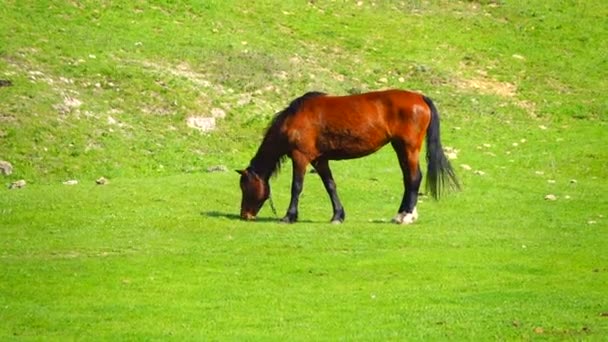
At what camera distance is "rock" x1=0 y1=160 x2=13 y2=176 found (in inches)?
963

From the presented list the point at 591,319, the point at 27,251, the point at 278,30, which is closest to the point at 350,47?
the point at 278,30

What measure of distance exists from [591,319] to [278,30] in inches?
926

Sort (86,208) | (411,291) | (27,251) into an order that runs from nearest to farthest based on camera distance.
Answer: (411,291) < (27,251) < (86,208)

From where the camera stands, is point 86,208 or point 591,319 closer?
point 591,319

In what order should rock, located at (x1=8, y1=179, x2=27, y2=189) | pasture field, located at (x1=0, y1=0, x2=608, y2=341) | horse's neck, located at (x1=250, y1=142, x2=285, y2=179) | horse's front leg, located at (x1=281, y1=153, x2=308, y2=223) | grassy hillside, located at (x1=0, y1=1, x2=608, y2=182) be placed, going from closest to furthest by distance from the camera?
pasture field, located at (x1=0, y1=0, x2=608, y2=341), horse's front leg, located at (x1=281, y1=153, x2=308, y2=223), horse's neck, located at (x1=250, y1=142, x2=285, y2=179), rock, located at (x1=8, y1=179, x2=27, y2=189), grassy hillside, located at (x1=0, y1=1, x2=608, y2=182)

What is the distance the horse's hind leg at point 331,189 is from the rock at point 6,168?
22.3 ft

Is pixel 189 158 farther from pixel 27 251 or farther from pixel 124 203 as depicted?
pixel 27 251

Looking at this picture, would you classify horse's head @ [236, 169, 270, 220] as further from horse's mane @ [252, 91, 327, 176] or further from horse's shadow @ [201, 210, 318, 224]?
horse's mane @ [252, 91, 327, 176]

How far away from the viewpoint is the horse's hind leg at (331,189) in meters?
20.9

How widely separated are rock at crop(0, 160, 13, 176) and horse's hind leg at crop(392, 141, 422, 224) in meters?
8.14

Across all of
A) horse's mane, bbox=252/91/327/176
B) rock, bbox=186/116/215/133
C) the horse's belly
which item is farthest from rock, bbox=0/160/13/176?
the horse's belly

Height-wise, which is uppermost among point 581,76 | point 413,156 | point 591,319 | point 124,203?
point 591,319

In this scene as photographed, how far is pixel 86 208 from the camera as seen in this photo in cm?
2089

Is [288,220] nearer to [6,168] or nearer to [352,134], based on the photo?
[352,134]
